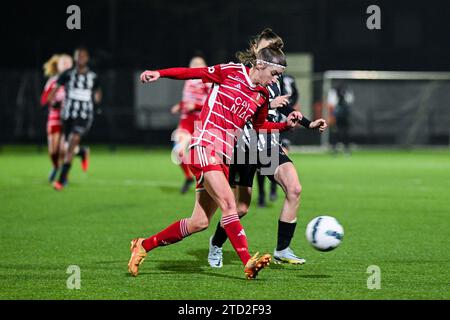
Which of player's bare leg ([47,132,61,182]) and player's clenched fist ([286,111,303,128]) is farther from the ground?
player's clenched fist ([286,111,303,128])

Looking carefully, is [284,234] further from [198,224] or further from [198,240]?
[198,240]

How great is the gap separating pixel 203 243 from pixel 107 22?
23.4 m

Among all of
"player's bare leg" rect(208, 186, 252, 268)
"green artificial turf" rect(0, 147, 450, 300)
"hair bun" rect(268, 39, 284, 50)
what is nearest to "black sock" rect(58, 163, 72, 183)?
"green artificial turf" rect(0, 147, 450, 300)

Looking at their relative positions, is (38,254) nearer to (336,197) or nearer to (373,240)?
(373,240)

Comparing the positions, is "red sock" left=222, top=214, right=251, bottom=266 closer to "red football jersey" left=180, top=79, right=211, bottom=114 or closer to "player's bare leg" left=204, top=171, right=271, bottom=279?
"player's bare leg" left=204, top=171, right=271, bottom=279

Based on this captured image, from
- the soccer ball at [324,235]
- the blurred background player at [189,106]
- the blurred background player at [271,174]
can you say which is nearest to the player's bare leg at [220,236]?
the blurred background player at [271,174]

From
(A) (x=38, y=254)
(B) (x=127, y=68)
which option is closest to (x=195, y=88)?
(A) (x=38, y=254)

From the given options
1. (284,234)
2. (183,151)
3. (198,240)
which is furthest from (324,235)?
(183,151)

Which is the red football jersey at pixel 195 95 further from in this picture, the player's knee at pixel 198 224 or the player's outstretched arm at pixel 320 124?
the player's knee at pixel 198 224

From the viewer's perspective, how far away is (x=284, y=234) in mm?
7867

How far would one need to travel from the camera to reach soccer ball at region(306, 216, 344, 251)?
748 cm

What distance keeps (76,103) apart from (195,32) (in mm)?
16496

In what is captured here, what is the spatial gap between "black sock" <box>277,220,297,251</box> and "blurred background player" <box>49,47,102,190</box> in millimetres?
7873

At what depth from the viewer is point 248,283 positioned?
22.1 feet
